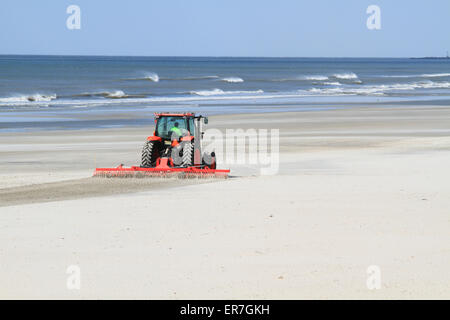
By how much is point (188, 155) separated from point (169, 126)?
1.17 metres

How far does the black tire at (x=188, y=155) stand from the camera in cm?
1619

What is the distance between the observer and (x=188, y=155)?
1623cm

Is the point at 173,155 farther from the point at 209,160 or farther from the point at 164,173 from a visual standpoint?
the point at 164,173

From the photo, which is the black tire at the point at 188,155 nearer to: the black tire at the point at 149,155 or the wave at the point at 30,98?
the black tire at the point at 149,155

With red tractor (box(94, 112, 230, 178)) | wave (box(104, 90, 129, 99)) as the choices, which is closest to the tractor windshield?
red tractor (box(94, 112, 230, 178))

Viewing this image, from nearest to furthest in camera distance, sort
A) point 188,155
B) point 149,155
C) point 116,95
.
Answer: point 188,155
point 149,155
point 116,95

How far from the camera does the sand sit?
7.64m

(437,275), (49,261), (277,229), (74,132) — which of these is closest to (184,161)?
(277,229)

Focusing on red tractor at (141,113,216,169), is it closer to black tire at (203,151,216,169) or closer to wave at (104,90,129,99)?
black tire at (203,151,216,169)

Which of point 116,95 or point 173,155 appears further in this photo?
point 116,95

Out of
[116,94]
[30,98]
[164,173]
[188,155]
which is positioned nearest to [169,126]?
[188,155]

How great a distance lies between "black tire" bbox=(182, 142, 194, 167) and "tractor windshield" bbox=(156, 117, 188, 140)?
0.71m

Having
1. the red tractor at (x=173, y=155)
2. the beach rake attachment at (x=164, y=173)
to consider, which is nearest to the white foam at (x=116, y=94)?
the red tractor at (x=173, y=155)

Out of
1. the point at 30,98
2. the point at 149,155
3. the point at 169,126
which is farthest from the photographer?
the point at 30,98
